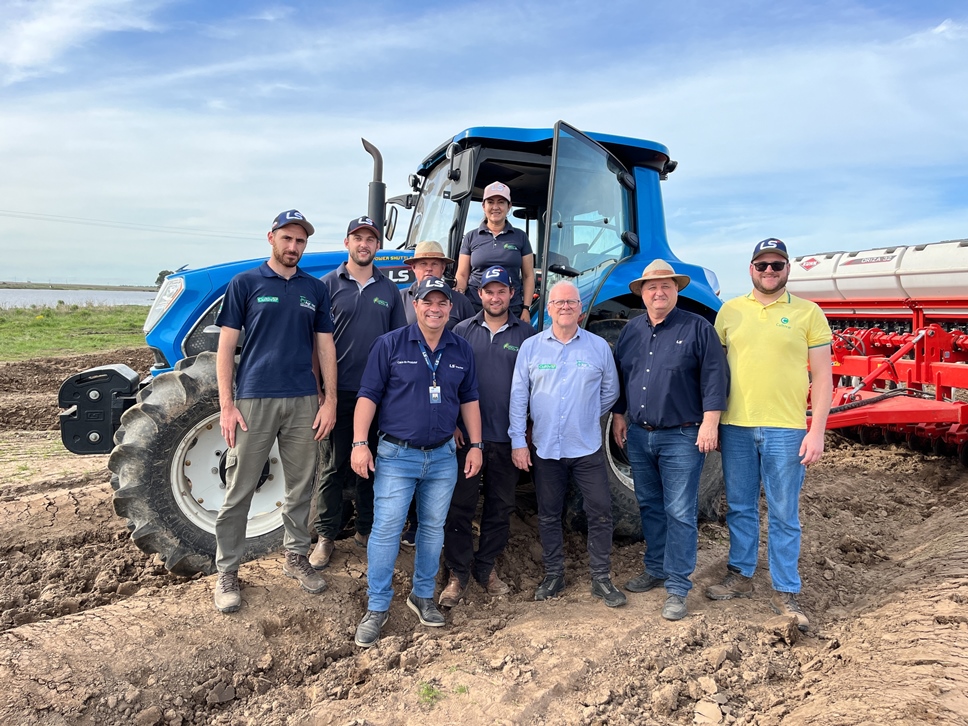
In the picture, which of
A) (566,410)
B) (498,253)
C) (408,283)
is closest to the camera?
(566,410)

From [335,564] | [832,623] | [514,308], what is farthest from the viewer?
[514,308]

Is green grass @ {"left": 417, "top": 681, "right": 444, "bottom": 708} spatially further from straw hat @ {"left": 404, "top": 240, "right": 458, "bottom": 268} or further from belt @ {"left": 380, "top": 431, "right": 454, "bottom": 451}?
straw hat @ {"left": 404, "top": 240, "right": 458, "bottom": 268}

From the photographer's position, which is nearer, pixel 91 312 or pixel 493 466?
pixel 493 466

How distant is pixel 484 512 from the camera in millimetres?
3789

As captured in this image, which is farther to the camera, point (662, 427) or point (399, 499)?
point (662, 427)

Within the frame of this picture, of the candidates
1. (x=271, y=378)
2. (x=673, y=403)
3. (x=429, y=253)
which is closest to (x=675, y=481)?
(x=673, y=403)

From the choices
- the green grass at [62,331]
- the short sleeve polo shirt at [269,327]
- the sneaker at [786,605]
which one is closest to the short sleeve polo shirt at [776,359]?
the sneaker at [786,605]

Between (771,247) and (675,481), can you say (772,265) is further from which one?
(675,481)

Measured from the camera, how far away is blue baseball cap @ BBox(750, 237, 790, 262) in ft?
11.3

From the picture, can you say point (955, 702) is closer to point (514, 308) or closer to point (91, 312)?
point (514, 308)

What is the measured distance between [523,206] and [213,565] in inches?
124

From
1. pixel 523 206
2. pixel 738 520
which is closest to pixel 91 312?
pixel 523 206

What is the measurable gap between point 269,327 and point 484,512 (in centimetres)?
151

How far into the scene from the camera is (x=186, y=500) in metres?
3.65
